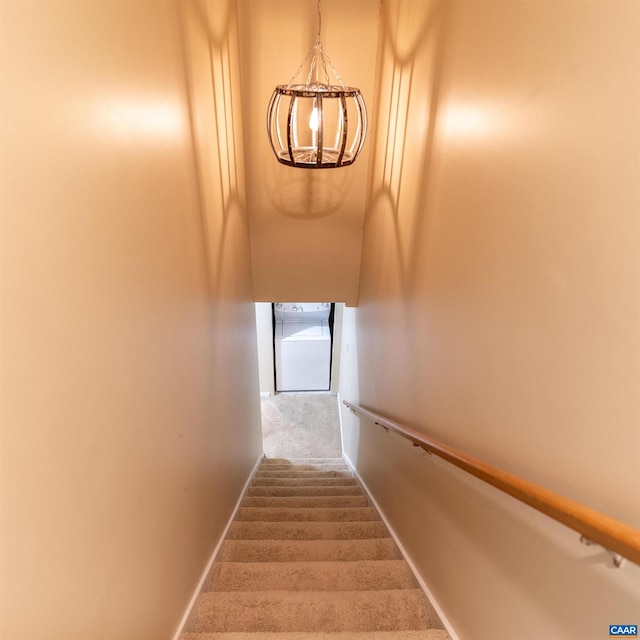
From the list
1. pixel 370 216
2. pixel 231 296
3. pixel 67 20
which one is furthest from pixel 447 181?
pixel 370 216

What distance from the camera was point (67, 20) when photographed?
3.34 feet

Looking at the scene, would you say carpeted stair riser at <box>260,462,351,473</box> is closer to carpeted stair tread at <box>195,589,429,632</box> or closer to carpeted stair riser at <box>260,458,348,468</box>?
carpeted stair riser at <box>260,458,348,468</box>

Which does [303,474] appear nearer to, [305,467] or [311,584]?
[305,467]

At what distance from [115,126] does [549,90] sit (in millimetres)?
1122

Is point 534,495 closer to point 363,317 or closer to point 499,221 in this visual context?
point 499,221

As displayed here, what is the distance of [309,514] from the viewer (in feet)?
11.1

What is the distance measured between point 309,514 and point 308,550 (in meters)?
0.69

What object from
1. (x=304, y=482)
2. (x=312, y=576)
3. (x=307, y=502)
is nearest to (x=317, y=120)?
(x=312, y=576)

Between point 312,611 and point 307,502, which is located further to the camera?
point 307,502

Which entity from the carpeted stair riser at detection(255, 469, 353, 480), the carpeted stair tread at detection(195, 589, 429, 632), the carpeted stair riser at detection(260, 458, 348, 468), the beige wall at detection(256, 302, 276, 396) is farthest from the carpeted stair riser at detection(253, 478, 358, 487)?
the beige wall at detection(256, 302, 276, 396)

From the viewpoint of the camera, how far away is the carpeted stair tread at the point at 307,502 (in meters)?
3.82

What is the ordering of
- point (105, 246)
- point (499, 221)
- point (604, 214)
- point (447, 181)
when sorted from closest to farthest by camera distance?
point (604, 214) → point (105, 246) → point (499, 221) → point (447, 181)

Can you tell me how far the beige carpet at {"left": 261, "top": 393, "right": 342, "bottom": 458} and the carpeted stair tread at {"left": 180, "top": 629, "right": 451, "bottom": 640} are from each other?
17.2ft

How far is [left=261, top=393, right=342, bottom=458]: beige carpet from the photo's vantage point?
7.23 meters
